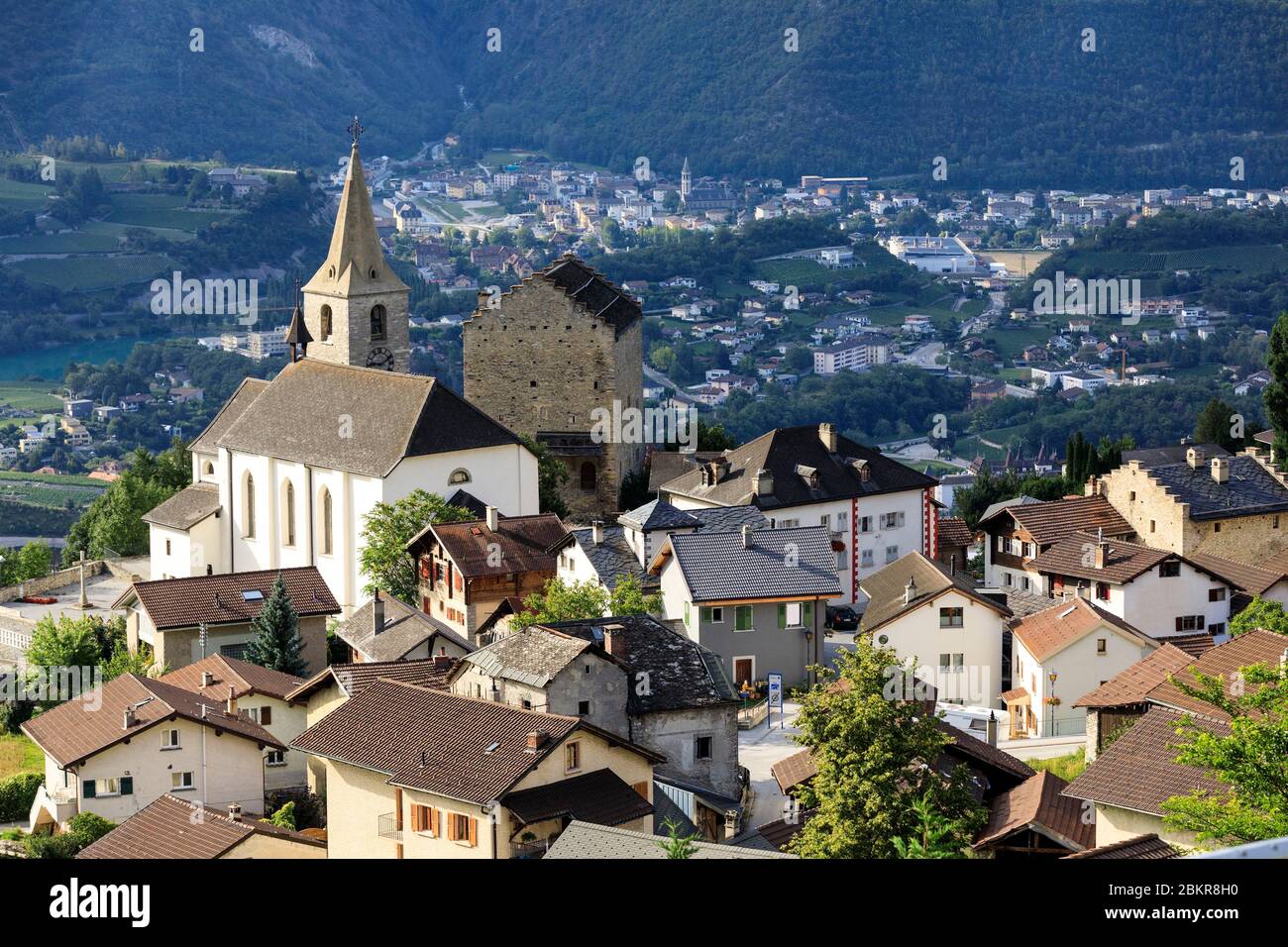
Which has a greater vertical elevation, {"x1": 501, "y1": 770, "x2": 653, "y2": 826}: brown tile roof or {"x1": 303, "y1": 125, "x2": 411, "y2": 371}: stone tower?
{"x1": 303, "y1": 125, "x2": 411, "y2": 371}: stone tower

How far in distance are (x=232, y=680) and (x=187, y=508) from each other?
21.1 m

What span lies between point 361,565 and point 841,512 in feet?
42.3

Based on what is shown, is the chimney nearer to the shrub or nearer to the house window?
the house window

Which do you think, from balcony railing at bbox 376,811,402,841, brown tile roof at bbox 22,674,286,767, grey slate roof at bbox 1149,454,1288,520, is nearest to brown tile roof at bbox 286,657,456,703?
brown tile roof at bbox 22,674,286,767

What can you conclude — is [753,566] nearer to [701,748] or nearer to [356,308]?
[701,748]

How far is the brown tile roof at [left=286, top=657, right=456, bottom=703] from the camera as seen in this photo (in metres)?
40.1

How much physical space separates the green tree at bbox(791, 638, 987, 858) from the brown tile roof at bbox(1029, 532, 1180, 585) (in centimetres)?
2048

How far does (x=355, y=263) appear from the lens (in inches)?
2785

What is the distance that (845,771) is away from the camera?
31.1m

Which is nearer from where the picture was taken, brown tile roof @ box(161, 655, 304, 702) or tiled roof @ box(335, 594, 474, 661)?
brown tile roof @ box(161, 655, 304, 702)

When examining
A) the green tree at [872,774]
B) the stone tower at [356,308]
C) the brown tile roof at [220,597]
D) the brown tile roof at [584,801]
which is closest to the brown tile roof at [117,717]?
the brown tile roof at [220,597]

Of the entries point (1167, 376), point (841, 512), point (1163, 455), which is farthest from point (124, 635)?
point (1167, 376)

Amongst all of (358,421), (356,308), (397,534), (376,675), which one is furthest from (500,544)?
(356,308)
